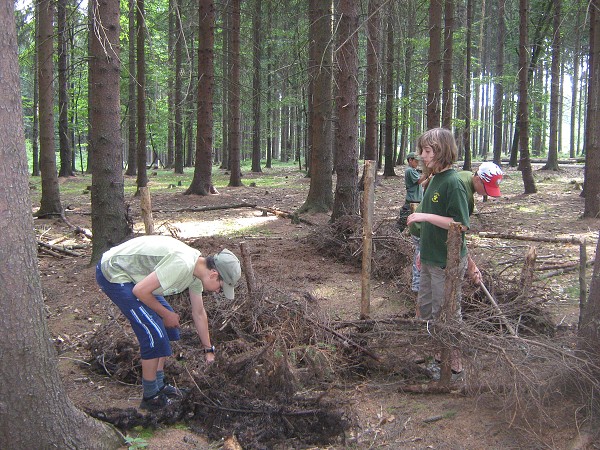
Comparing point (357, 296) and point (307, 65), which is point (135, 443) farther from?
point (307, 65)

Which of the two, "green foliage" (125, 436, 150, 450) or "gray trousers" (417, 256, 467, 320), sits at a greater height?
"gray trousers" (417, 256, 467, 320)

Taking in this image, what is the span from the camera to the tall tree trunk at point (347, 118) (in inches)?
356

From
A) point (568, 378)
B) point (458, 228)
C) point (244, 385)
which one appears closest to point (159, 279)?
point (244, 385)

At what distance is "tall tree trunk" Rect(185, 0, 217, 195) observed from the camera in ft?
46.4

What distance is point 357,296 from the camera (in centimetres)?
695

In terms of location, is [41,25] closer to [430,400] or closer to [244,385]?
[244,385]

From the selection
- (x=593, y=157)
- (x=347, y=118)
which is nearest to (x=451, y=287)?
(x=347, y=118)

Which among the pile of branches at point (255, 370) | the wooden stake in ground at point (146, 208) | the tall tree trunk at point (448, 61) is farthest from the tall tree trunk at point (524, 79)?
the pile of branches at point (255, 370)

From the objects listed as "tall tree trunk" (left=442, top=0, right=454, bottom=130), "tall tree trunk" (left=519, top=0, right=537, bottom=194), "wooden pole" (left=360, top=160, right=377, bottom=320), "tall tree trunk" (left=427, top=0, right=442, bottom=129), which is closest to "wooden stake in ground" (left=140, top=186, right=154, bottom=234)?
"wooden pole" (left=360, top=160, right=377, bottom=320)

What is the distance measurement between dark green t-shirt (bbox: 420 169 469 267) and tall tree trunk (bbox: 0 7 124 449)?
289cm

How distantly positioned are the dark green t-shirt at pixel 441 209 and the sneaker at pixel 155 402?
2348 millimetres

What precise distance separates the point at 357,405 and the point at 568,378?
1.55 metres

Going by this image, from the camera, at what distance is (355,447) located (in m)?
3.60

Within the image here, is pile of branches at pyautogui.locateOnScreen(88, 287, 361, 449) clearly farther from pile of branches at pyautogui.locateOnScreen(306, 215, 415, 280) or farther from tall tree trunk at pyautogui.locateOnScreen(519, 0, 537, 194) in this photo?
tall tree trunk at pyautogui.locateOnScreen(519, 0, 537, 194)
